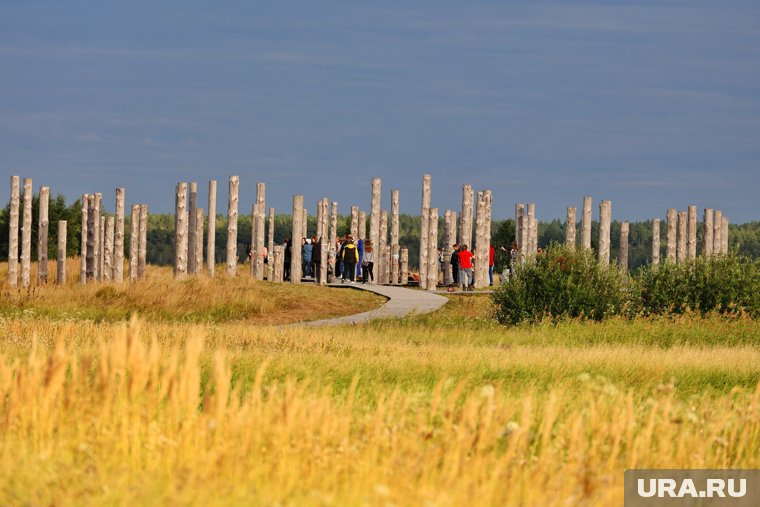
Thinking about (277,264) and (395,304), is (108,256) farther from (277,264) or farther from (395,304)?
(395,304)

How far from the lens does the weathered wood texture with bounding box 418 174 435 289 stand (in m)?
37.6

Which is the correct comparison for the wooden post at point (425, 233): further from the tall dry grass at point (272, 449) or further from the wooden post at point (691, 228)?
the tall dry grass at point (272, 449)

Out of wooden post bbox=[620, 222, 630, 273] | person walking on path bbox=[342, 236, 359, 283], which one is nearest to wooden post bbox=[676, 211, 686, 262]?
wooden post bbox=[620, 222, 630, 273]

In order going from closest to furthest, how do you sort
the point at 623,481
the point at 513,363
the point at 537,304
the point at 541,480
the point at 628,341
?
the point at 541,480, the point at 623,481, the point at 513,363, the point at 628,341, the point at 537,304

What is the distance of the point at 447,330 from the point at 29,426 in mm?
15297

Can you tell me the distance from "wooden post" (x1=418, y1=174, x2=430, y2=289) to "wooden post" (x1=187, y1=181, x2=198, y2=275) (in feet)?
24.7

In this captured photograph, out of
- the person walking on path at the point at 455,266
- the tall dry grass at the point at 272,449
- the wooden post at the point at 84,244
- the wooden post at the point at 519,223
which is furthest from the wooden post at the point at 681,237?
the tall dry grass at the point at 272,449

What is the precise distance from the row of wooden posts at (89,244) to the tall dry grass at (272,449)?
2846cm

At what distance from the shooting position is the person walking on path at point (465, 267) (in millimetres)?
→ 36553

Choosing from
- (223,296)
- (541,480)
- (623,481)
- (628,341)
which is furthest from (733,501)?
(223,296)

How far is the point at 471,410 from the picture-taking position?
6633 millimetres

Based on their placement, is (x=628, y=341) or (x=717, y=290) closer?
(x=628, y=341)

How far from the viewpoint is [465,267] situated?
37.1 metres

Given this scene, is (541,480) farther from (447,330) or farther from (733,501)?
(447,330)
